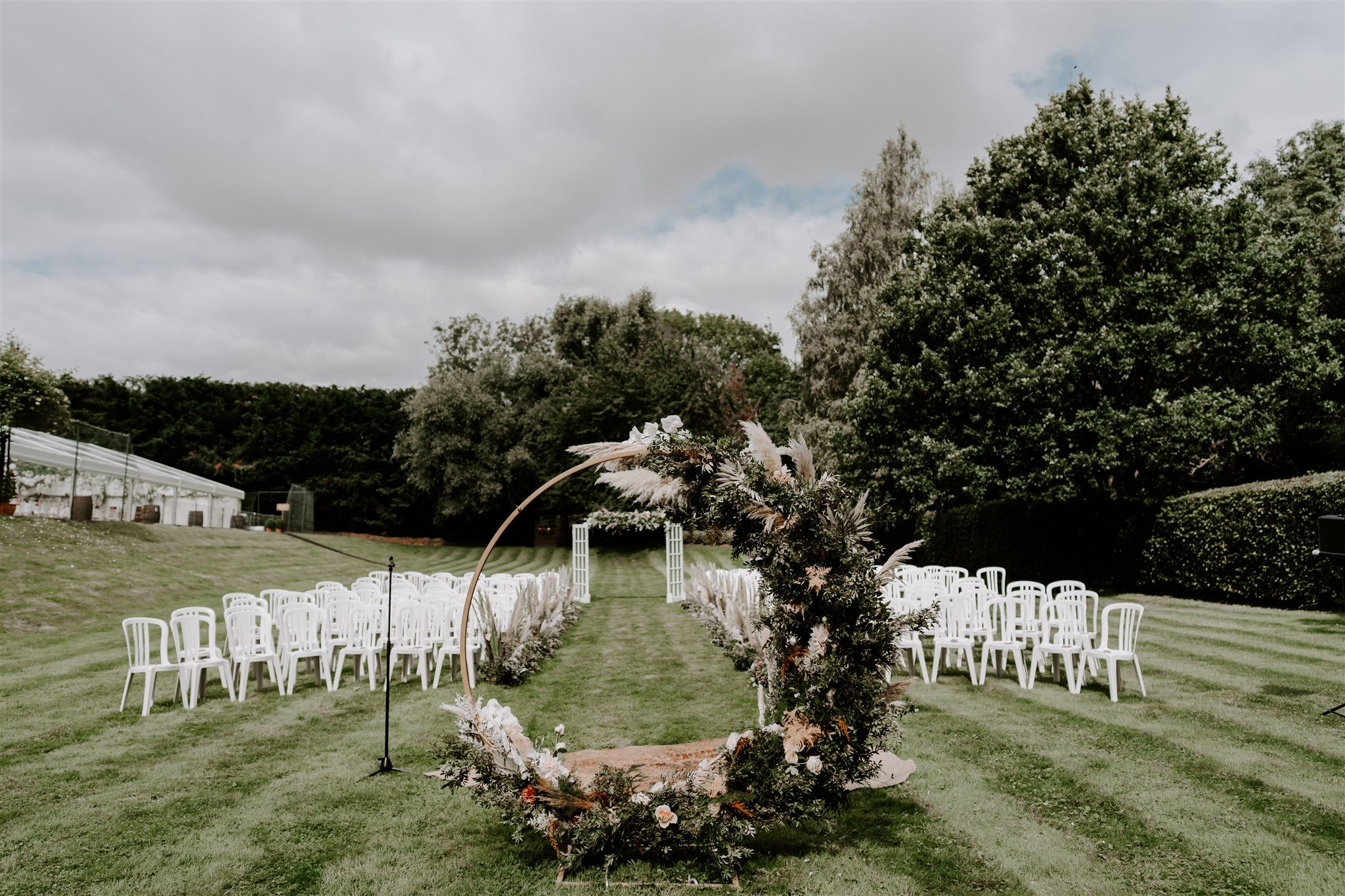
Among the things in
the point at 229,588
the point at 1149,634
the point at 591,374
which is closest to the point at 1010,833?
the point at 1149,634

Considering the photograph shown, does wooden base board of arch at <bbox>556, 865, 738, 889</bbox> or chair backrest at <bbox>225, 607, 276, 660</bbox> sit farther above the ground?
chair backrest at <bbox>225, 607, 276, 660</bbox>

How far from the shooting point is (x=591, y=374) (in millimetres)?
34656

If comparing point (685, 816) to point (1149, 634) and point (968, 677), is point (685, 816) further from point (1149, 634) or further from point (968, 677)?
point (1149, 634)

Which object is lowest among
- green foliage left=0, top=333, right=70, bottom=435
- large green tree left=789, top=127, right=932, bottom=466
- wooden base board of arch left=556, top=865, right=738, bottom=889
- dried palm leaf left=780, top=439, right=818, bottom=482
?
wooden base board of arch left=556, top=865, right=738, bottom=889

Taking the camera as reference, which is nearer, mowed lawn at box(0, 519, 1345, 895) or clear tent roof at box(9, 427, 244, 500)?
mowed lawn at box(0, 519, 1345, 895)

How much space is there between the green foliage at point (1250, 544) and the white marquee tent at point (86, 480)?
2554 cm

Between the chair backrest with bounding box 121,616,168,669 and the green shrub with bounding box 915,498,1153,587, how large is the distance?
16.0m

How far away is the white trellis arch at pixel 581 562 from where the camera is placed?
707 inches

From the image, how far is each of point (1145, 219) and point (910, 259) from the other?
5.00 metres

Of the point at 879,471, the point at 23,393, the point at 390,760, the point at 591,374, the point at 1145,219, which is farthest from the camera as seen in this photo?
the point at 591,374

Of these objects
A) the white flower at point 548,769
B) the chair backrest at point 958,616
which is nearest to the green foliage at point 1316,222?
the chair backrest at point 958,616

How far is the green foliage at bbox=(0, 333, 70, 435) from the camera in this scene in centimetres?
1886

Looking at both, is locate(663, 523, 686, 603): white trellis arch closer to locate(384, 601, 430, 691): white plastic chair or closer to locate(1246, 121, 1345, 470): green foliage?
locate(384, 601, 430, 691): white plastic chair

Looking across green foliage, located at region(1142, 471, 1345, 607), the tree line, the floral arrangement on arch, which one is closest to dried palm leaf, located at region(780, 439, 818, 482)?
the floral arrangement on arch
